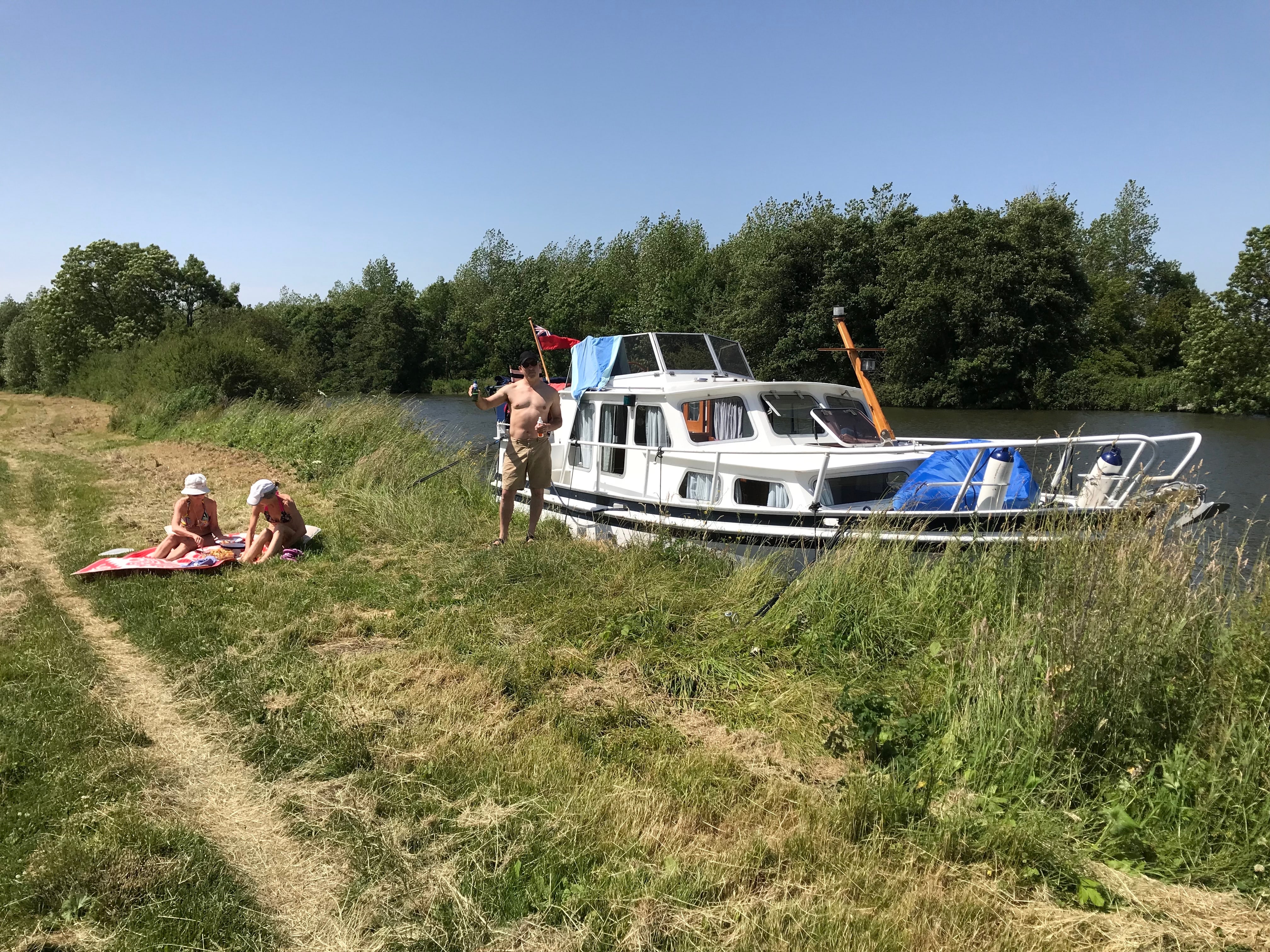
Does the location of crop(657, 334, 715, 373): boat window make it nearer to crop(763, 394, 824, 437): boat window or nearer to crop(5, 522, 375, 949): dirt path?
crop(763, 394, 824, 437): boat window

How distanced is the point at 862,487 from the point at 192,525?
7.37m

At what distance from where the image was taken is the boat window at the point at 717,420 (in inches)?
404

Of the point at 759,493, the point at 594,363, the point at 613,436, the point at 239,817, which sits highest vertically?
the point at 594,363

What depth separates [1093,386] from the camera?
38438 mm

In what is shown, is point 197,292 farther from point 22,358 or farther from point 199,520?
point 199,520

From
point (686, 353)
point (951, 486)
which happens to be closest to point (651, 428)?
point (686, 353)

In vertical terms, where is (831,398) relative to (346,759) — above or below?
above

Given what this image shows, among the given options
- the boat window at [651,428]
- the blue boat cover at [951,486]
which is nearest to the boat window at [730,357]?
the boat window at [651,428]

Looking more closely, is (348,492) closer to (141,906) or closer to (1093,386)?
(141,906)

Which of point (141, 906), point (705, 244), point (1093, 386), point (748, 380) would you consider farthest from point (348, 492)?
point (705, 244)

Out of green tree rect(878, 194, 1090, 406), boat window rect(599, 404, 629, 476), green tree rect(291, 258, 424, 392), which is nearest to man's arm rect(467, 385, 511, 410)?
boat window rect(599, 404, 629, 476)

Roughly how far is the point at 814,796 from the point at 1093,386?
134 feet

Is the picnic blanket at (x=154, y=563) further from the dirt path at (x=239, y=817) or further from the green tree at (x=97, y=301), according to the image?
the green tree at (x=97, y=301)

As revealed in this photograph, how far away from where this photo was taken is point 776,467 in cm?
906
